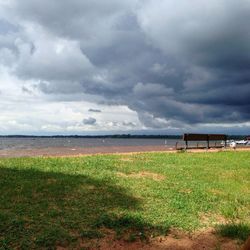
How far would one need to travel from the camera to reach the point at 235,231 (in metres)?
9.61

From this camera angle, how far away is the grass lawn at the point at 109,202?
9180mm

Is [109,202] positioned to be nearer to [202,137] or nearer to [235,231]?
[235,231]

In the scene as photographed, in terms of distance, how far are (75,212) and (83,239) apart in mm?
1639

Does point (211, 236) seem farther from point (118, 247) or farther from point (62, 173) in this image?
point (62, 173)

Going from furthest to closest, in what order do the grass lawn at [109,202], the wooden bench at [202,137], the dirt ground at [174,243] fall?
the wooden bench at [202,137] < the grass lawn at [109,202] < the dirt ground at [174,243]

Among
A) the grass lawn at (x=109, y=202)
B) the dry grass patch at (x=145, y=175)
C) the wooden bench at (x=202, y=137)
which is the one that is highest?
the wooden bench at (x=202, y=137)

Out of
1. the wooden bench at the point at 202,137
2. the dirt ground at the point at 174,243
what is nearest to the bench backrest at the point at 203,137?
the wooden bench at the point at 202,137

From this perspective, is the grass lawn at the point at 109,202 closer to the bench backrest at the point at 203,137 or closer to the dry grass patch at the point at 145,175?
the dry grass patch at the point at 145,175

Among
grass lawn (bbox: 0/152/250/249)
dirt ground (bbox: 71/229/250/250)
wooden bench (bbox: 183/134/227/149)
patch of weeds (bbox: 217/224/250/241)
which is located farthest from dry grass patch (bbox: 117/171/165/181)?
wooden bench (bbox: 183/134/227/149)

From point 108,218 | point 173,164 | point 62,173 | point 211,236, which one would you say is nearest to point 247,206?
point 211,236

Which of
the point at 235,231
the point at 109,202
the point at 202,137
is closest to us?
the point at 235,231

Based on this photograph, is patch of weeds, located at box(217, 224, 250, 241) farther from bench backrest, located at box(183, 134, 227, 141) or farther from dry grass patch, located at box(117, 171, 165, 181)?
bench backrest, located at box(183, 134, 227, 141)

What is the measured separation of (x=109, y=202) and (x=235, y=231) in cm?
346

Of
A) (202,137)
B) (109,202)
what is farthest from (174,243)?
(202,137)
